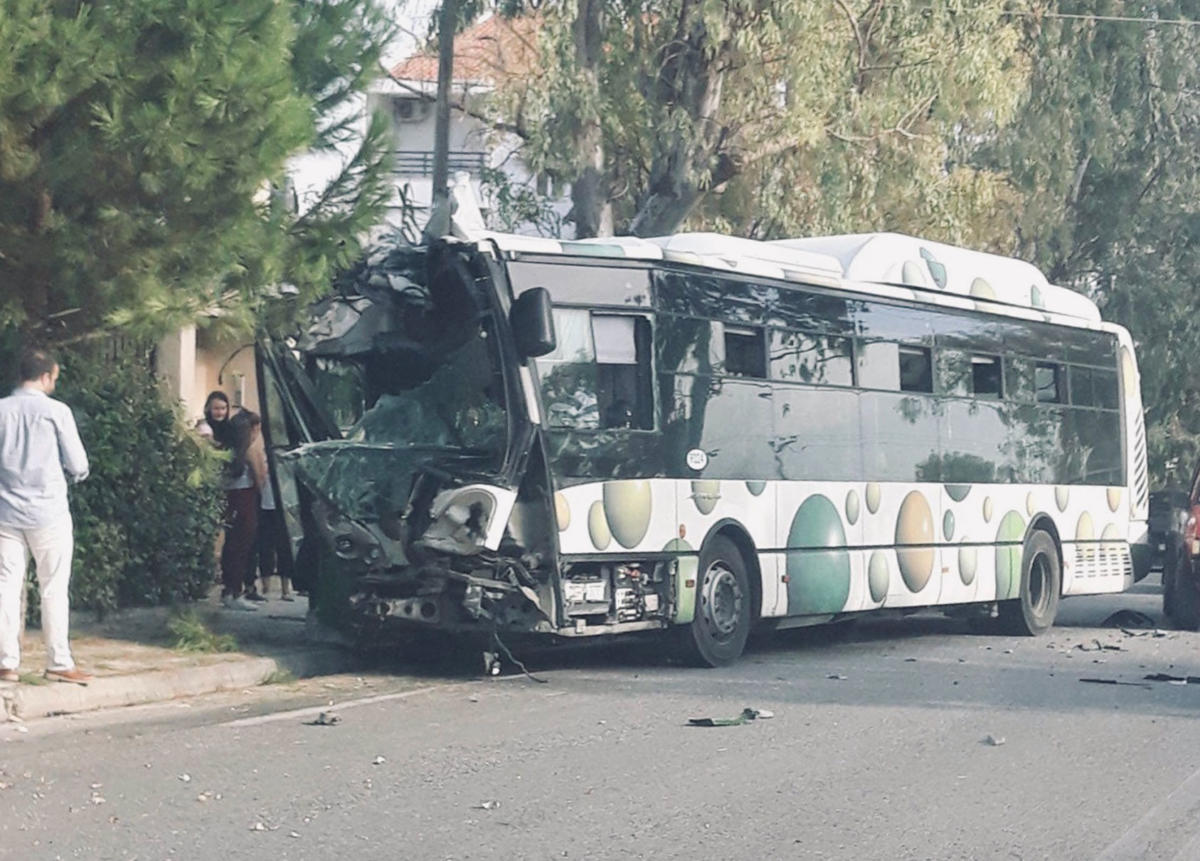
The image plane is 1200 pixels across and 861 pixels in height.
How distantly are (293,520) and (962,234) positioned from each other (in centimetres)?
1321

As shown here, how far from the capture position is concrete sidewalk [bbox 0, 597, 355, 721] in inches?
396

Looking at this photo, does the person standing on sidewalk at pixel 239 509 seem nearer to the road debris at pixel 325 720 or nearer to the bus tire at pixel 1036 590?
the road debris at pixel 325 720

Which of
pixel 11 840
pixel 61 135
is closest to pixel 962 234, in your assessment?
pixel 61 135

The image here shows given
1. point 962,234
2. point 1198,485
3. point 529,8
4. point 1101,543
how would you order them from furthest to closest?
point 962,234 → point 529,8 → point 1101,543 → point 1198,485

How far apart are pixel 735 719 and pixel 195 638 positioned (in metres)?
4.14

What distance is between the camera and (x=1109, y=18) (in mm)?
26719

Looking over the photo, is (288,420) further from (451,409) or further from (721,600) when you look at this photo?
(721,600)

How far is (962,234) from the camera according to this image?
23344 millimetres

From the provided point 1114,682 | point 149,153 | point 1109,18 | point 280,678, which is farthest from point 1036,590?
point 1109,18

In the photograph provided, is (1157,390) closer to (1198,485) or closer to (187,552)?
(1198,485)

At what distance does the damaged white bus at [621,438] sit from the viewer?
11594mm

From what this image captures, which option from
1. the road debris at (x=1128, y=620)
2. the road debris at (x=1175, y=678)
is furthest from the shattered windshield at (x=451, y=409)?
the road debris at (x=1128, y=620)

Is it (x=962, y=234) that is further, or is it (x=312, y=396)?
(x=962, y=234)

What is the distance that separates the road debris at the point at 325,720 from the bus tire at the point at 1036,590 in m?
8.49
